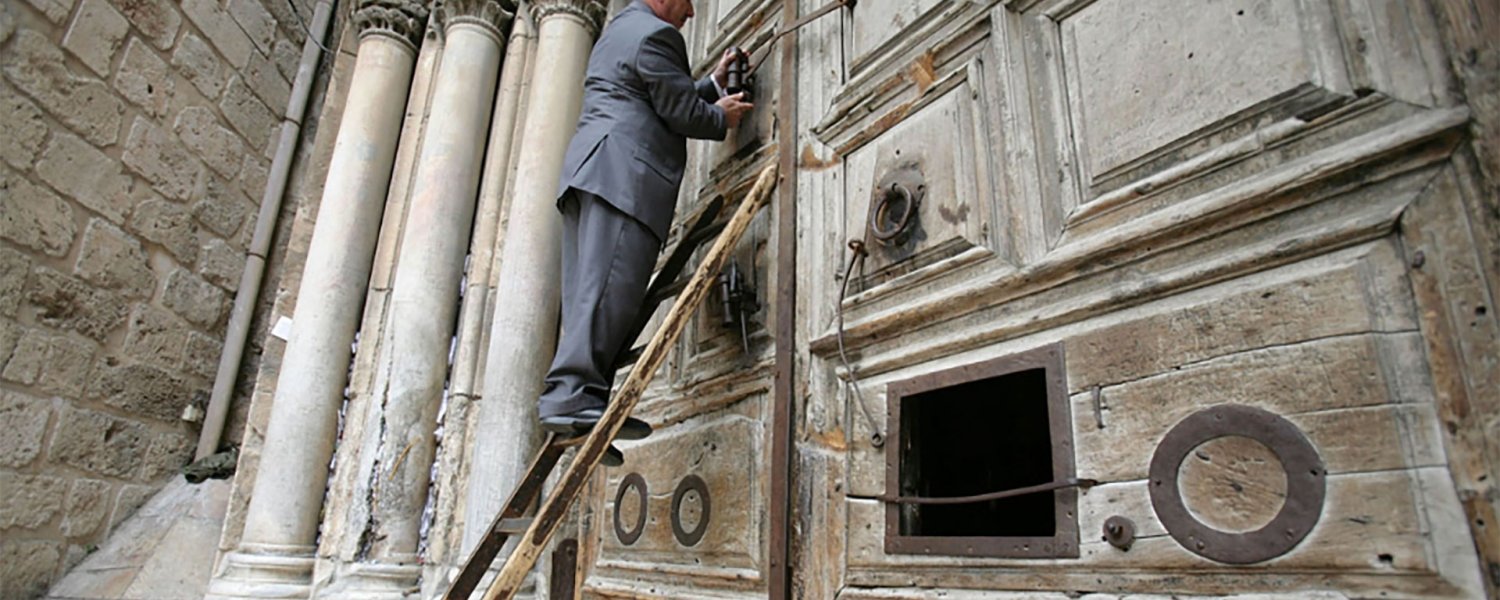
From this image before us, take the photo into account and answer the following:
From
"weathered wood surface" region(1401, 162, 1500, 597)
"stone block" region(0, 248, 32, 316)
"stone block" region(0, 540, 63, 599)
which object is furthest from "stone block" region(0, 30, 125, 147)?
"weathered wood surface" region(1401, 162, 1500, 597)

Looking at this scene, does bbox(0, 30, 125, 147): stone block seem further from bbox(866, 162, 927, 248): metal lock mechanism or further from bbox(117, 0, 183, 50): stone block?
bbox(866, 162, 927, 248): metal lock mechanism

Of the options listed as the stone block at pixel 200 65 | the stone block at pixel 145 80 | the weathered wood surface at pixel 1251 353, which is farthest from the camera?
the stone block at pixel 200 65

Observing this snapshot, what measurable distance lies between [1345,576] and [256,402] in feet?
12.0

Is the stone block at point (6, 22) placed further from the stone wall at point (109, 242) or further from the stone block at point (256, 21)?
the stone block at point (256, 21)

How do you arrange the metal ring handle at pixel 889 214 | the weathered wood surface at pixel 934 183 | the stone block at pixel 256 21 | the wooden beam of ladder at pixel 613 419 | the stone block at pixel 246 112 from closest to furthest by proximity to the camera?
1. the wooden beam of ladder at pixel 613 419
2. the weathered wood surface at pixel 934 183
3. the metal ring handle at pixel 889 214
4. the stone block at pixel 246 112
5. the stone block at pixel 256 21

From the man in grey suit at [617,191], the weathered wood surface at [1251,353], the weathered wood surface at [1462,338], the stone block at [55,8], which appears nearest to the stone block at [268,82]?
the stone block at [55,8]

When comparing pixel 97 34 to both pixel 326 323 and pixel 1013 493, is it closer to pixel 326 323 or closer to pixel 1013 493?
pixel 326 323

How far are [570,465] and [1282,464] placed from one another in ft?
4.05

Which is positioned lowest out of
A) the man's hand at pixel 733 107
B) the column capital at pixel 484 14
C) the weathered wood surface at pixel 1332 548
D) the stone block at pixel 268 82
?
the weathered wood surface at pixel 1332 548

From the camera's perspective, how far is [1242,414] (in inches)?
47.3

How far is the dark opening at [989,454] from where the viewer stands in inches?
87.2

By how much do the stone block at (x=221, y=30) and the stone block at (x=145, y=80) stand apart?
1.17ft

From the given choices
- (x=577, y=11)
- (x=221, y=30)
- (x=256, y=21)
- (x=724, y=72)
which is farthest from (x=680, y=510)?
(x=256, y=21)

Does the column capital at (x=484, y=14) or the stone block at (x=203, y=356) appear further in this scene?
the stone block at (x=203, y=356)
